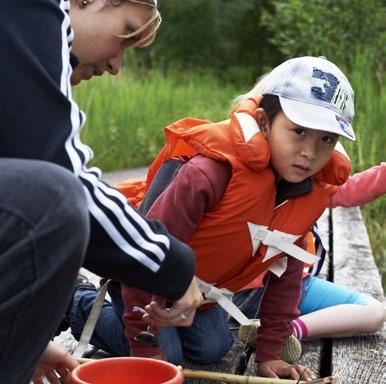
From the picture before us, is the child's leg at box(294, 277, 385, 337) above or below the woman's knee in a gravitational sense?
below

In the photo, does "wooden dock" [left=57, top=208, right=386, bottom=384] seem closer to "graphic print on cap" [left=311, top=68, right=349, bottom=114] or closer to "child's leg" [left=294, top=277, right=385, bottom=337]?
"child's leg" [left=294, top=277, right=385, bottom=337]

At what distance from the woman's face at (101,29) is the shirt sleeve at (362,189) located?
145cm

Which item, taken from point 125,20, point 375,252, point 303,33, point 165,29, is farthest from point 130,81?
point 165,29

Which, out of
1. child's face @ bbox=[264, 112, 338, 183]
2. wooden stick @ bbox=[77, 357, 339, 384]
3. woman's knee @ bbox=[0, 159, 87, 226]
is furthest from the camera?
child's face @ bbox=[264, 112, 338, 183]

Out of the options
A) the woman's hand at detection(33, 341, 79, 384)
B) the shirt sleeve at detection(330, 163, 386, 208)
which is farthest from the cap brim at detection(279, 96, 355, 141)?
the woman's hand at detection(33, 341, 79, 384)

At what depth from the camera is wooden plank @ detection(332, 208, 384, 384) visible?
3.25 m

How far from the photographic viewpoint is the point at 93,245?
6.93 ft

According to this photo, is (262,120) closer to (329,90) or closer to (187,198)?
(329,90)

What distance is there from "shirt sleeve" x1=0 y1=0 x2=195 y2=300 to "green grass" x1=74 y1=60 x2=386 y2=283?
331cm

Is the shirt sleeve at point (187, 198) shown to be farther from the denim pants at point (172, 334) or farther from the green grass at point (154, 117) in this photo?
the green grass at point (154, 117)

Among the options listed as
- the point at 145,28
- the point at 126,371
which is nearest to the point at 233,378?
the point at 126,371

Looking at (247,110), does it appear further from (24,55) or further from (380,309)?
(24,55)

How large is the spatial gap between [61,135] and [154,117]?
7.53m

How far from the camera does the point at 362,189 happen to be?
380 centimetres
